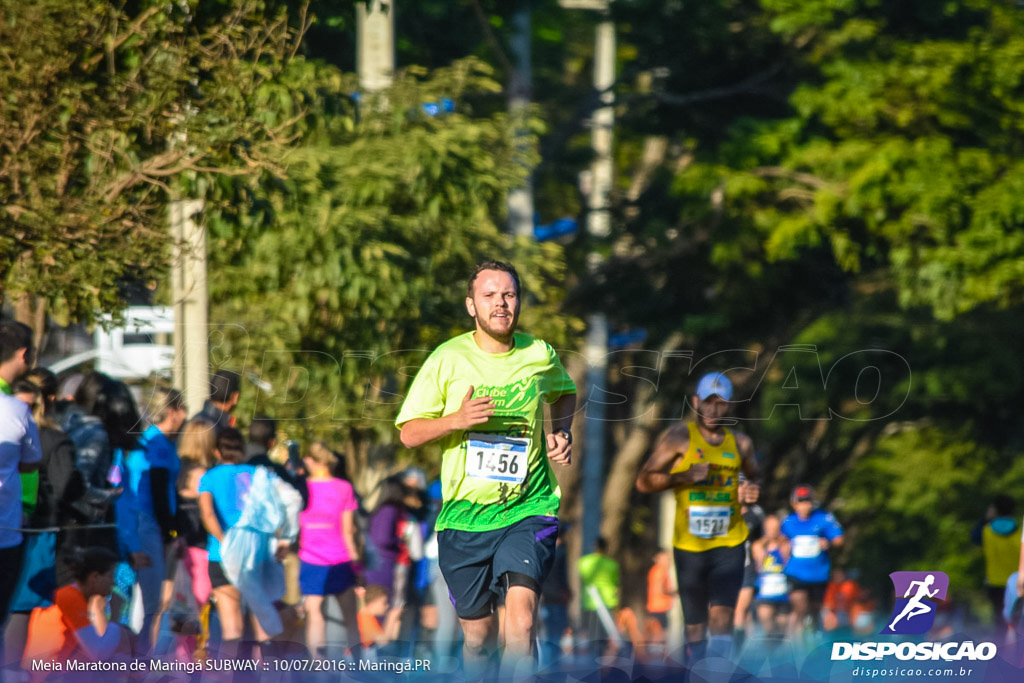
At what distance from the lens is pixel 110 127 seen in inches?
275

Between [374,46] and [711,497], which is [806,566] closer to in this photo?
[711,497]

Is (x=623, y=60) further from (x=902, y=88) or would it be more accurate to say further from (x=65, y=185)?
(x=65, y=185)

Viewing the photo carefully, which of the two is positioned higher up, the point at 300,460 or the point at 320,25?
the point at 320,25

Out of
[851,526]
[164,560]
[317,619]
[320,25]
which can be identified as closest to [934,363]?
[851,526]

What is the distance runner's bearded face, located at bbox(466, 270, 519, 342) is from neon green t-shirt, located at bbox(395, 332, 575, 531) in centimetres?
11

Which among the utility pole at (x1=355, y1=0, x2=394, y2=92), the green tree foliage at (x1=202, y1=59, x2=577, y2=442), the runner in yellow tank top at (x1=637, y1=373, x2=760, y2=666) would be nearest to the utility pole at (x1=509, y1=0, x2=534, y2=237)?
the utility pole at (x1=355, y1=0, x2=394, y2=92)

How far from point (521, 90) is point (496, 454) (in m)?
7.88

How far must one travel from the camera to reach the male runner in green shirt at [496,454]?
500cm

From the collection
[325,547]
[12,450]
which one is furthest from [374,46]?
[12,450]

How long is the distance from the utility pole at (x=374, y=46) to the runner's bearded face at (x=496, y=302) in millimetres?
6058

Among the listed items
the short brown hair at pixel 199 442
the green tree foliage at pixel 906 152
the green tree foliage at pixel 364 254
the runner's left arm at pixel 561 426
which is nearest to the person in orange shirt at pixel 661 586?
the green tree foliage at pixel 364 254

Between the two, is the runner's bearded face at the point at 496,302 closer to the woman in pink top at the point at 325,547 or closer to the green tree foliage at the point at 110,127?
the green tree foliage at the point at 110,127

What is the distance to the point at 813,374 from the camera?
14.0 meters

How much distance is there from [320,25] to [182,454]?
12.9ft
